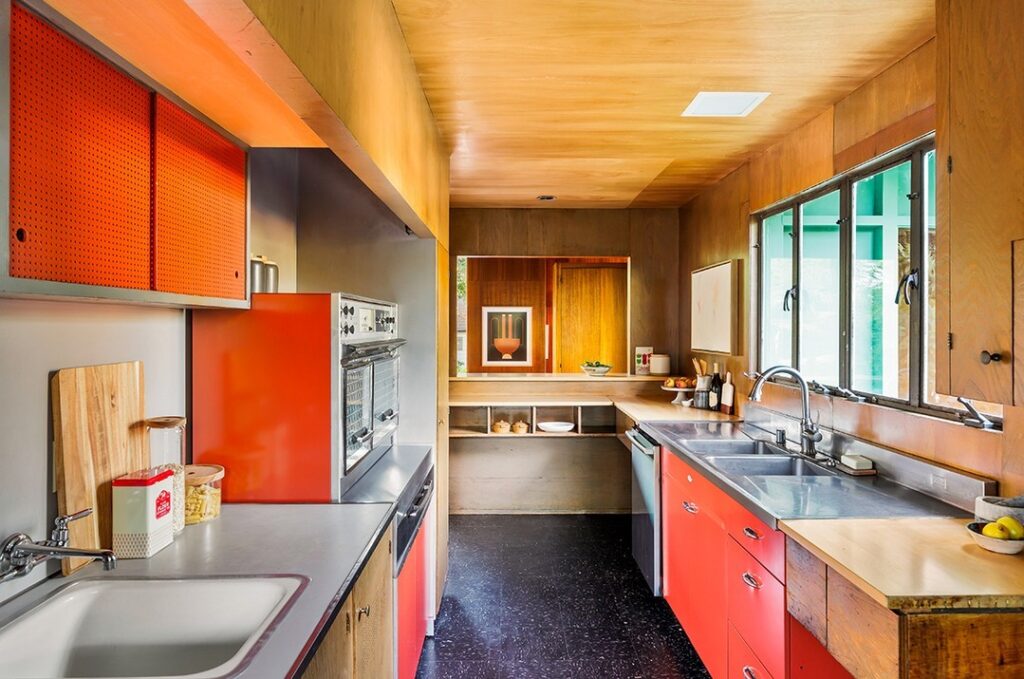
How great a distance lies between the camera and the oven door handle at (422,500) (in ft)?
7.45

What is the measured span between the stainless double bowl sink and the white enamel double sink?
170cm

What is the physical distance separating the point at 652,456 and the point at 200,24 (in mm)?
2721

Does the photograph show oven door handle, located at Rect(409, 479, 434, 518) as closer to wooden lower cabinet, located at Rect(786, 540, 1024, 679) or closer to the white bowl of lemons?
wooden lower cabinet, located at Rect(786, 540, 1024, 679)

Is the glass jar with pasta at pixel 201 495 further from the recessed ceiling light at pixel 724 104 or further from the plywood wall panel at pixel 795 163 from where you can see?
the plywood wall panel at pixel 795 163

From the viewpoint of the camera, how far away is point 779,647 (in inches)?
71.6

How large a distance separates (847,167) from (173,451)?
2690 millimetres

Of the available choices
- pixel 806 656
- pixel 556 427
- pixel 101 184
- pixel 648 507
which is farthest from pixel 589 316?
pixel 101 184

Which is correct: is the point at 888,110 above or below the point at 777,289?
above

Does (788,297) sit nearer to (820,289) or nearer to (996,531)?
(820,289)

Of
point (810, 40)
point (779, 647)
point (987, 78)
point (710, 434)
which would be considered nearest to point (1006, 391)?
point (987, 78)

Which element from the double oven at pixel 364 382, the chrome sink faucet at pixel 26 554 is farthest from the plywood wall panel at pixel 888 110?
the chrome sink faucet at pixel 26 554

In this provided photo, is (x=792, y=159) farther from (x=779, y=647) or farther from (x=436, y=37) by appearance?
(x=779, y=647)

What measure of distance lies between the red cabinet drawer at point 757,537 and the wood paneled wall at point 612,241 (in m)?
2.64

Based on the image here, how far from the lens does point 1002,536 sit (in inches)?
58.2
